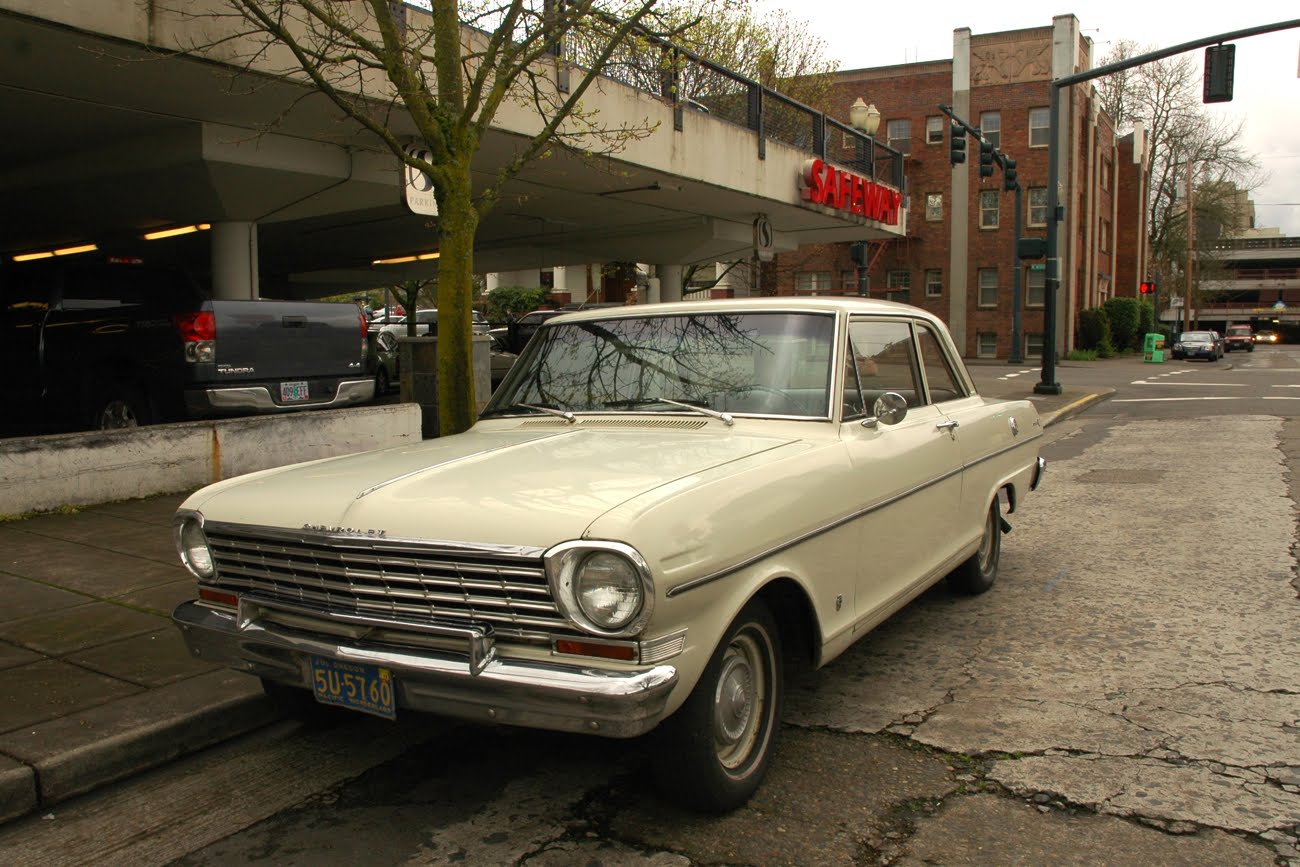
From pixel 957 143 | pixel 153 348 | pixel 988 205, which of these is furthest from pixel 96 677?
pixel 988 205

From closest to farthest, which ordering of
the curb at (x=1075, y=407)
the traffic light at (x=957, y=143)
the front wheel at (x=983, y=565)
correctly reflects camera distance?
the front wheel at (x=983, y=565), the curb at (x=1075, y=407), the traffic light at (x=957, y=143)

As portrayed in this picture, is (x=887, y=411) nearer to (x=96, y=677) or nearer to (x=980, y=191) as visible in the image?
(x=96, y=677)

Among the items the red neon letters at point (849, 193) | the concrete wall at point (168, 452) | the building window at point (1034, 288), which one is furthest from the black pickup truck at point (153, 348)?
the building window at point (1034, 288)

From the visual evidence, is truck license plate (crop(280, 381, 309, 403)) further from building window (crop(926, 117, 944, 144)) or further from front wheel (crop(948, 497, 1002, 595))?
building window (crop(926, 117, 944, 144))

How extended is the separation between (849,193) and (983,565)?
15.3 m

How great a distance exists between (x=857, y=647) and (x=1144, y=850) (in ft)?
6.78

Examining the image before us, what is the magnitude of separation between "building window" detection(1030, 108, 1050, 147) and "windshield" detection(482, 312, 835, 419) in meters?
40.5

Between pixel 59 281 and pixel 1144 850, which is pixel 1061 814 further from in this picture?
pixel 59 281

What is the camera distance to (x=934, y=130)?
42.8 m

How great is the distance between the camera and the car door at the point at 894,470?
4.22m

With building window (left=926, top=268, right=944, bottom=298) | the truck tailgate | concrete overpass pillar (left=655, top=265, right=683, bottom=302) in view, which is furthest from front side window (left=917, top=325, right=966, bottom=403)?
building window (left=926, top=268, right=944, bottom=298)

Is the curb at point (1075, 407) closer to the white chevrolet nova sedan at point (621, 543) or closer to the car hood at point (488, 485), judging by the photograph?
the white chevrolet nova sedan at point (621, 543)

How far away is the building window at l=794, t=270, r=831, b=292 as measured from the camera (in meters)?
45.2

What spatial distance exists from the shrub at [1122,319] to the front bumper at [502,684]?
1885 inches
